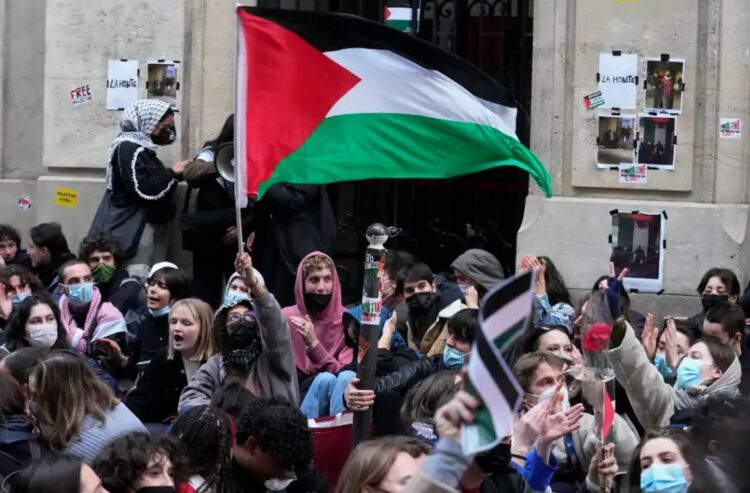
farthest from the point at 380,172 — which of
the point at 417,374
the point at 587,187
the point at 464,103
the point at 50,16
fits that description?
the point at 50,16

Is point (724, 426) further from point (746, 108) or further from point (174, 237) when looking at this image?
point (174, 237)

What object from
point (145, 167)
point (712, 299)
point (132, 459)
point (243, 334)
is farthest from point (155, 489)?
point (145, 167)

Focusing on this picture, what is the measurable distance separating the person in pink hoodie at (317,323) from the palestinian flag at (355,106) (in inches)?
44.4

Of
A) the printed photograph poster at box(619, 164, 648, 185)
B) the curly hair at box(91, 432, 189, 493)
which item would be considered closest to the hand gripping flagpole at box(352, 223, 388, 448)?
the curly hair at box(91, 432, 189, 493)

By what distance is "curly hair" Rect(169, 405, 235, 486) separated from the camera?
5.53 metres

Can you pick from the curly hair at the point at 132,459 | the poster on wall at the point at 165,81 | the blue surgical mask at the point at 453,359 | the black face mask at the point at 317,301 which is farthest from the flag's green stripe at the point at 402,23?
the curly hair at the point at 132,459

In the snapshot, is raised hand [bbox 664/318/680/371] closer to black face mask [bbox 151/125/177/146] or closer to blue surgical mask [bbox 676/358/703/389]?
blue surgical mask [bbox 676/358/703/389]

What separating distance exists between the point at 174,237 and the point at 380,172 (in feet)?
16.1

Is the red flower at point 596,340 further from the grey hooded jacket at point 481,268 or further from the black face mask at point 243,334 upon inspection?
the grey hooded jacket at point 481,268

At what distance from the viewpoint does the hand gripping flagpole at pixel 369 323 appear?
6.51m

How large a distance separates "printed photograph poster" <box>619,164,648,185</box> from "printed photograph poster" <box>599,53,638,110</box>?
1.38ft

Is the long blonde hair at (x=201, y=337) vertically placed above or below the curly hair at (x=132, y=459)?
above

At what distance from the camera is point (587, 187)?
37.7 feet

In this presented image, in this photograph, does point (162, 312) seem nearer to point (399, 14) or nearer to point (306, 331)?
point (306, 331)
